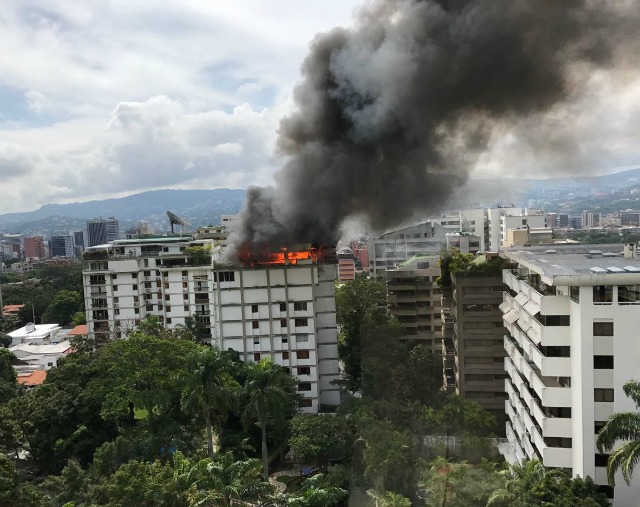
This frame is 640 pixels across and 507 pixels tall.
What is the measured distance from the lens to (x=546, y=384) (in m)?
11.2

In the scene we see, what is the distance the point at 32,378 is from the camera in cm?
2534

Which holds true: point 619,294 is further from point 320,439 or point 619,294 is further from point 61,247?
point 61,247

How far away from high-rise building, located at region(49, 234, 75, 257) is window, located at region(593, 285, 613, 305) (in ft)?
396

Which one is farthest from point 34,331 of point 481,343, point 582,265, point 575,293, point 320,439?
point 575,293

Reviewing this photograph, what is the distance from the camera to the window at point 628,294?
998 centimetres

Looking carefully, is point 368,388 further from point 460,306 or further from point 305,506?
point 305,506

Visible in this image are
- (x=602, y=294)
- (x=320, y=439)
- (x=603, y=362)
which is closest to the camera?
(x=603, y=362)

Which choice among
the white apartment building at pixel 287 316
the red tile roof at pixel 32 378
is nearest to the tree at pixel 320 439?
the white apartment building at pixel 287 316

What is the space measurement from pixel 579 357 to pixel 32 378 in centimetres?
A: 2413

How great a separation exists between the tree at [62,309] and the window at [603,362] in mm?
40334

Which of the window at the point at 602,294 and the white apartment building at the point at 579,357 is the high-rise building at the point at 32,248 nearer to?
the white apartment building at the point at 579,357

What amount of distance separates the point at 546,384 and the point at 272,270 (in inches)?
437

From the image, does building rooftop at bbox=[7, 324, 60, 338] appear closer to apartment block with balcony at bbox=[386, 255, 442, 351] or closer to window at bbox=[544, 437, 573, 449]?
apartment block with balcony at bbox=[386, 255, 442, 351]

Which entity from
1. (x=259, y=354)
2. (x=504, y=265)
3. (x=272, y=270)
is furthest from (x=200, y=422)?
(x=504, y=265)
